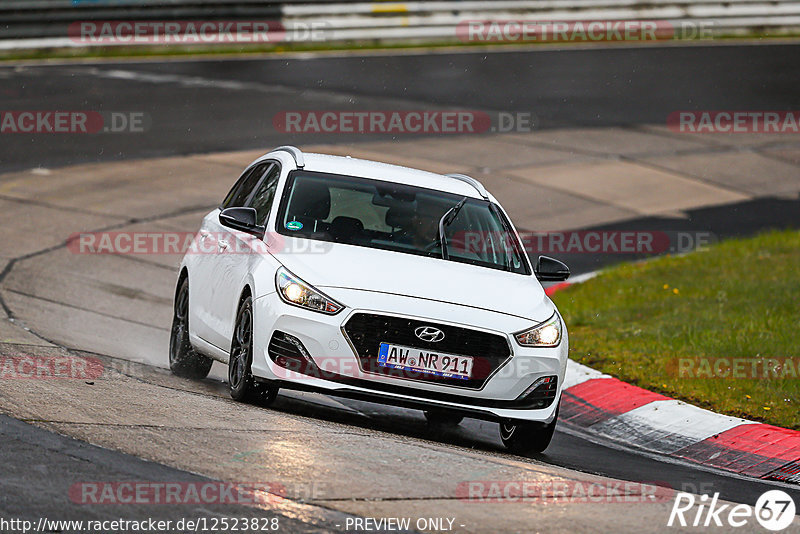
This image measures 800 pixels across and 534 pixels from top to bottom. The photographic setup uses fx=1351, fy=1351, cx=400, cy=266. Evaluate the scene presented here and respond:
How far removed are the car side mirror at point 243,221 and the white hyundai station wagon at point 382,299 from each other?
0.04ft

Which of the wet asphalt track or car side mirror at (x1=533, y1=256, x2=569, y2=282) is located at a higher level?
the wet asphalt track

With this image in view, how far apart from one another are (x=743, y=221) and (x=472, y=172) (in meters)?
3.85

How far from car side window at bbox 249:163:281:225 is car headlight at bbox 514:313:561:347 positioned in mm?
1960

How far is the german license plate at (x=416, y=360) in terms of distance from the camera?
7.64 m

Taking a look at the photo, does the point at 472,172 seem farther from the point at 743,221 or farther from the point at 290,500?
the point at 290,500

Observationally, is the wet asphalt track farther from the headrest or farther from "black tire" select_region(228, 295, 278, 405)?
"black tire" select_region(228, 295, 278, 405)

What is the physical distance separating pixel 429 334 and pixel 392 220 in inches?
53.7

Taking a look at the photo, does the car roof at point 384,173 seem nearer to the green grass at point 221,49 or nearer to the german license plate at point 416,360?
the german license plate at point 416,360

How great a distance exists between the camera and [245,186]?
32.8 feet

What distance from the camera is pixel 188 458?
6.41 meters

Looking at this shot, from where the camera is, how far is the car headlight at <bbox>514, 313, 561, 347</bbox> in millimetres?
7891

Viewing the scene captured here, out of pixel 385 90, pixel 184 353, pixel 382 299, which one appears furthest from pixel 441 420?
pixel 385 90

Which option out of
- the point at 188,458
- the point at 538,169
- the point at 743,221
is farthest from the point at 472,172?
the point at 188,458

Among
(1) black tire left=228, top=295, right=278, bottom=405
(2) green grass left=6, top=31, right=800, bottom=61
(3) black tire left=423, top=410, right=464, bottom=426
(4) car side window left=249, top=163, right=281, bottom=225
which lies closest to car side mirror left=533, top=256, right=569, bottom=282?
(3) black tire left=423, top=410, right=464, bottom=426
